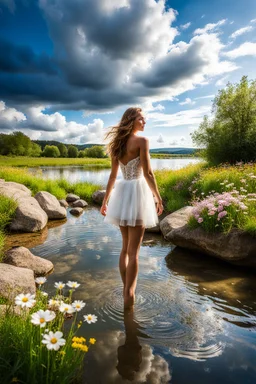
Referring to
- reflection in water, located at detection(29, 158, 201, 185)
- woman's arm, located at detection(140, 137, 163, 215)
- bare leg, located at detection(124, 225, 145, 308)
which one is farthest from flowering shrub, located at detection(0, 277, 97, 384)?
reflection in water, located at detection(29, 158, 201, 185)

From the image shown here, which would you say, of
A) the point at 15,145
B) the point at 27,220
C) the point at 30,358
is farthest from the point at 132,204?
the point at 15,145

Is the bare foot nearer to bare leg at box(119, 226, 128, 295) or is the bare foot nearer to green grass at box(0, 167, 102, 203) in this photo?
bare leg at box(119, 226, 128, 295)

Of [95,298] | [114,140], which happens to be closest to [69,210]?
[95,298]

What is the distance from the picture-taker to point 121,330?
3818 millimetres

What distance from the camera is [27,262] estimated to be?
5.70 meters

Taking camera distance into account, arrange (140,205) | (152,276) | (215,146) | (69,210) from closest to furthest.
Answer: (140,205)
(152,276)
(69,210)
(215,146)

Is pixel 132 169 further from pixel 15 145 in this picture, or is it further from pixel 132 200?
pixel 15 145

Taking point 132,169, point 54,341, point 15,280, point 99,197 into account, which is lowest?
point 99,197

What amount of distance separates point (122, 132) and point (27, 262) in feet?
11.6

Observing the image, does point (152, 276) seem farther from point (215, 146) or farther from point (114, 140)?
point (215, 146)

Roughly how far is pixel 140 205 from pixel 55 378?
2.35m

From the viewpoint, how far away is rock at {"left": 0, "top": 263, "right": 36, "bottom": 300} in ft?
13.5

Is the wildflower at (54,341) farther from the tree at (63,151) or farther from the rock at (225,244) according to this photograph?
the tree at (63,151)

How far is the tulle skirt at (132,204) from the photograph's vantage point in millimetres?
3988
